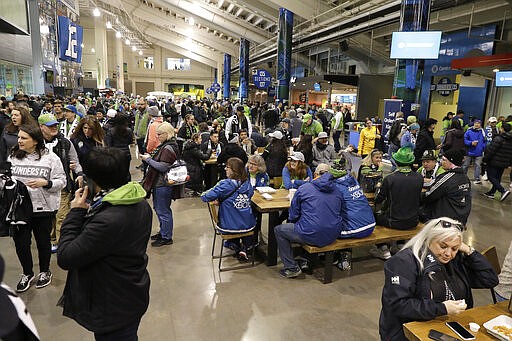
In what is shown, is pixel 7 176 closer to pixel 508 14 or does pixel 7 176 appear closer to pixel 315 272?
pixel 315 272

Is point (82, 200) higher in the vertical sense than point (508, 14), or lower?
lower

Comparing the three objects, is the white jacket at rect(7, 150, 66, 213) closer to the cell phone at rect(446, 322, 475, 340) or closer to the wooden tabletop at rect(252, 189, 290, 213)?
the wooden tabletop at rect(252, 189, 290, 213)

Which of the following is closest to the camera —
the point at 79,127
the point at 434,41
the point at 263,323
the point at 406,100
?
the point at 263,323

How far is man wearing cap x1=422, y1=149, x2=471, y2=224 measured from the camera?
3969 mm

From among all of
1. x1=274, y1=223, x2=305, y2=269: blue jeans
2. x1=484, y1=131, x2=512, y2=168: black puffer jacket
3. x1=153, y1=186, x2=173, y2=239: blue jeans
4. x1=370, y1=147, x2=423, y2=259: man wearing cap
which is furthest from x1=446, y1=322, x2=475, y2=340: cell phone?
x1=484, y1=131, x2=512, y2=168: black puffer jacket

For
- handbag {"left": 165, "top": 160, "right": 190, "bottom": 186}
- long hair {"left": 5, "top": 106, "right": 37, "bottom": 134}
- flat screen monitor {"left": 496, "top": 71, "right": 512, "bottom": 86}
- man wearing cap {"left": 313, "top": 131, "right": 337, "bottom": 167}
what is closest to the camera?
long hair {"left": 5, "top": 106, "right": 37, "bottom": 134}

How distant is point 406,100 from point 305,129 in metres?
4.07

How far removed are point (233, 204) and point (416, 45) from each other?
8.45 meters

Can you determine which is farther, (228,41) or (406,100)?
(228,41)

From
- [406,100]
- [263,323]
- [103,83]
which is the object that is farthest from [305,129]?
[103,83]

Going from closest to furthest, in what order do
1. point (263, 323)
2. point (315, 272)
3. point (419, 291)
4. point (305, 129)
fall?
point (419, 291) → point (263, 323) → point (315, 272) → point (305, 129)

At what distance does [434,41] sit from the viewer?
9727 mm

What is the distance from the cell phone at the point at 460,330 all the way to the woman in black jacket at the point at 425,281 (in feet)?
0.20

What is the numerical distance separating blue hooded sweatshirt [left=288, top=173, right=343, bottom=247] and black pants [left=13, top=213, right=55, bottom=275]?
2.46 metres
